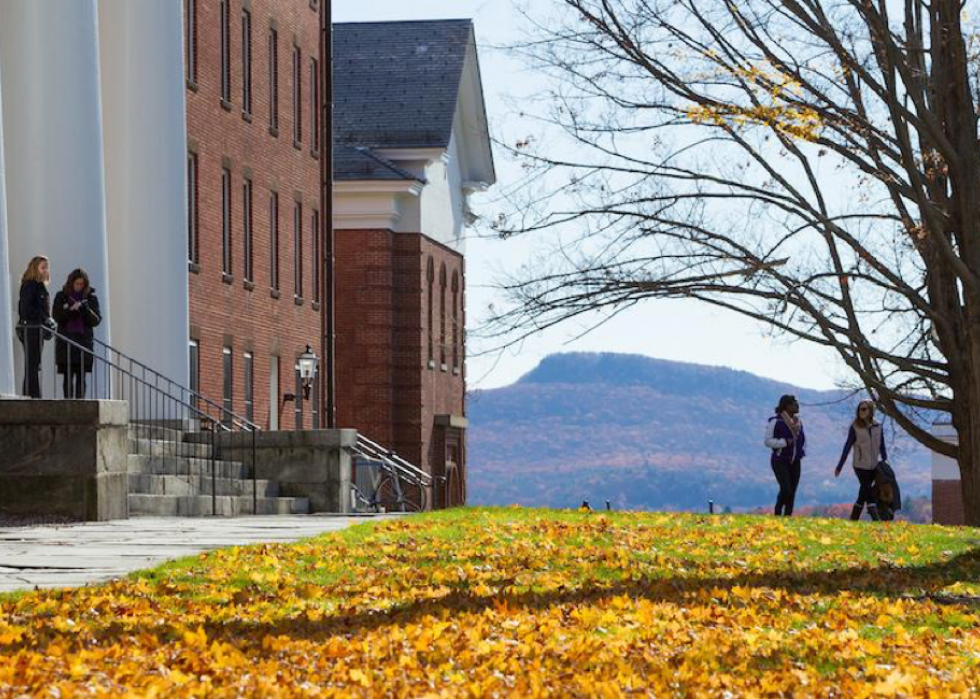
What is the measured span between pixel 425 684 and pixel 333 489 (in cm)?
1910

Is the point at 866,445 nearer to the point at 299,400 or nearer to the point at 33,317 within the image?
the point at 33,317

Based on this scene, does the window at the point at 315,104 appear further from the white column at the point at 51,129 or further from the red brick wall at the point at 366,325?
the white column at the point at 51,129

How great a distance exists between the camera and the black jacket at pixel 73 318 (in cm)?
2408

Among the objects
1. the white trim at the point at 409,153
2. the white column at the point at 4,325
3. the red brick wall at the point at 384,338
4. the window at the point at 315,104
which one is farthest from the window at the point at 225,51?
the white trim at the point at 409,153

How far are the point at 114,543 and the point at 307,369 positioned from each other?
86.4 ft

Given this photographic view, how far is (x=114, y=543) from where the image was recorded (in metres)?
16.4

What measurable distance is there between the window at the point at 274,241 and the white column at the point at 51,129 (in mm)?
15170

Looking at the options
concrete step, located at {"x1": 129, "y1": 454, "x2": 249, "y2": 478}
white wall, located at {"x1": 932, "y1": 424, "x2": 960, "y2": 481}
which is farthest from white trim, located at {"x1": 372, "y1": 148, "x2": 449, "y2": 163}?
concrete step, located at {"x1": 129, "y1": 454, "x2": 249, "y2": 478}

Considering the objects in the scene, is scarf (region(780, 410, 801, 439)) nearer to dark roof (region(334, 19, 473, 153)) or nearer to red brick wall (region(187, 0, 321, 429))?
red brick wall (region(187, 0, 321, 429))

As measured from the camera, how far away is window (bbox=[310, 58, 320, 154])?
1770 inches

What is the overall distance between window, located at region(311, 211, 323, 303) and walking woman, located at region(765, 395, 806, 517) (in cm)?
2061

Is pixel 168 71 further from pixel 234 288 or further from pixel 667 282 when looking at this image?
pixel 667 282

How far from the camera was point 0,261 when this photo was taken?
2250 cm

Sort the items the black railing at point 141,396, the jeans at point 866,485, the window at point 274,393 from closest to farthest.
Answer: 1. the black railing at point 141,396
2. the jeans at point 866,485
3. the window at point 274,393
